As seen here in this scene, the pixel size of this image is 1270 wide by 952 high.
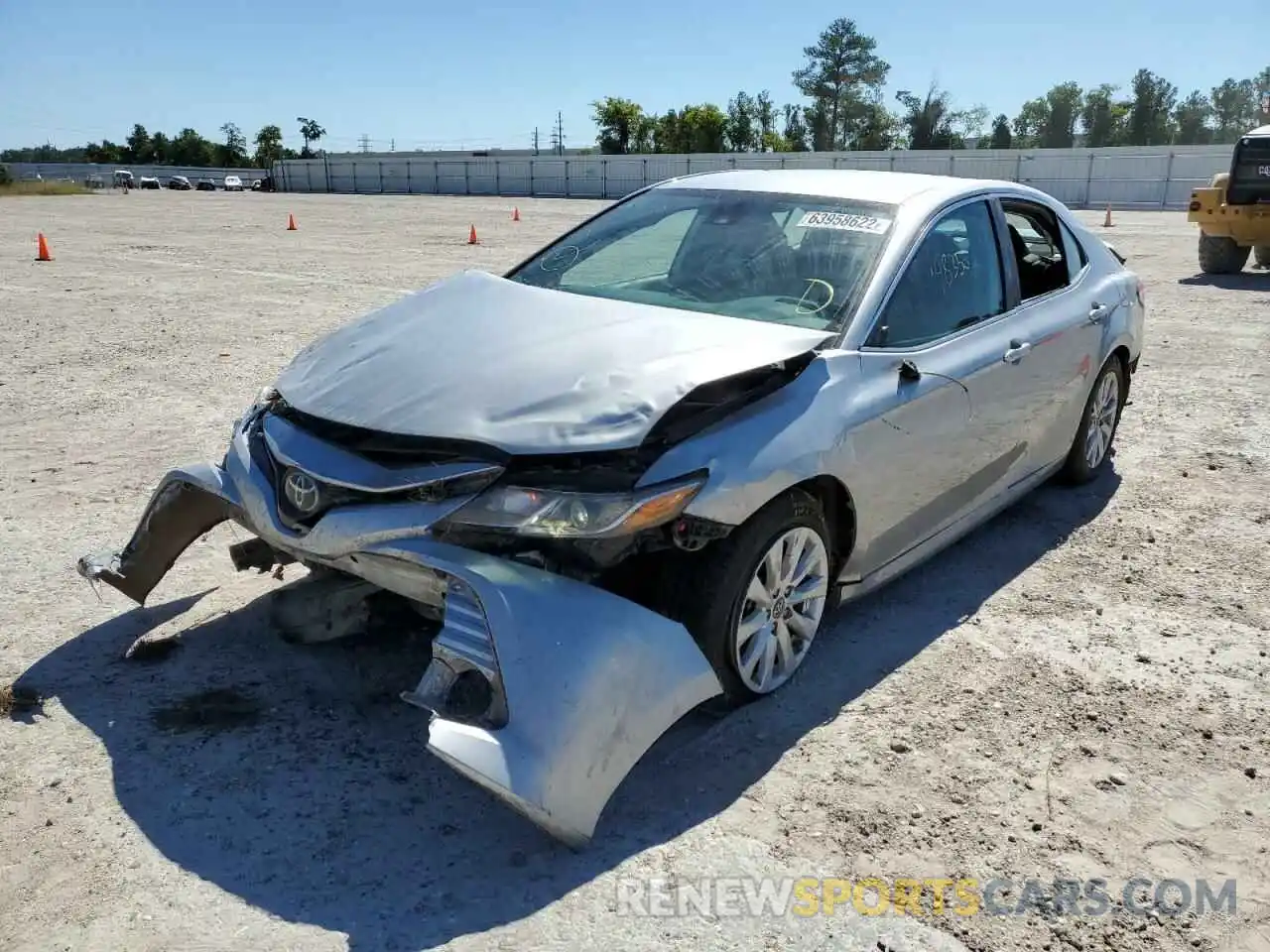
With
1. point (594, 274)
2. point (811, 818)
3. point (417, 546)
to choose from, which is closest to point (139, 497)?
point (594, 274)

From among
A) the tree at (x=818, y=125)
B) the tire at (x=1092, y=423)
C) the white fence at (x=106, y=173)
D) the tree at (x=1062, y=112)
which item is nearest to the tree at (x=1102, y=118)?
the tree at (x=1062, y=112)

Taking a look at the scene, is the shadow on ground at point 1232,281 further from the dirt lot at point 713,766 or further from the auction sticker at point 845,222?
the auction sticker at point 845,222

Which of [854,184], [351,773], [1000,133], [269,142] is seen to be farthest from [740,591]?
[269,142]

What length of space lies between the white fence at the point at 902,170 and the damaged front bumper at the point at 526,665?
38109 mm

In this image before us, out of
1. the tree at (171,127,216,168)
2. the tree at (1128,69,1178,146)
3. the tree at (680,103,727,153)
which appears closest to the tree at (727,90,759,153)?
the tree at (680,103,727,153)

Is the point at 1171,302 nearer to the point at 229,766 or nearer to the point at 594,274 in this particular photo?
the point at 594,274

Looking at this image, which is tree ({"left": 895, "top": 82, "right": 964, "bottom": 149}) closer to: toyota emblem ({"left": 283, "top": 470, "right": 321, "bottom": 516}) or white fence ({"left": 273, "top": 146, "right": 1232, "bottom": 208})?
white fence ({"left": 273, "top": 146, "right": 1232, "bottom": 208})

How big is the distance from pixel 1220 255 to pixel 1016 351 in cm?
1279

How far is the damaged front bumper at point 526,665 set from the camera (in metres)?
2.59

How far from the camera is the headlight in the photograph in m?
2.89

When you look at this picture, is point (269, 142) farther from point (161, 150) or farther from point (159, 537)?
point (159, 537)

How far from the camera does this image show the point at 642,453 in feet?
10.1

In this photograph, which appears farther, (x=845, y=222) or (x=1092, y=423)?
(x=1092, y=423)

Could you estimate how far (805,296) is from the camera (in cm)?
394
